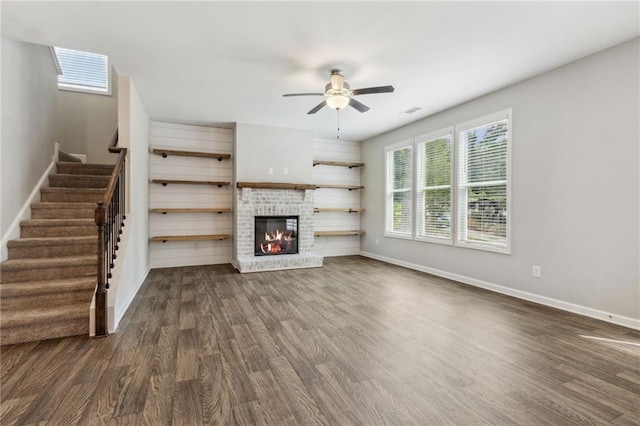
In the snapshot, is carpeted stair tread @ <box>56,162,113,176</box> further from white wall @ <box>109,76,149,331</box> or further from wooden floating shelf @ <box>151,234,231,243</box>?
wooden floating shelf @ <box>151,234,231,243</box>

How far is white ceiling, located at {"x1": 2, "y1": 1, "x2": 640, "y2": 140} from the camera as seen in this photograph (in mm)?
2467

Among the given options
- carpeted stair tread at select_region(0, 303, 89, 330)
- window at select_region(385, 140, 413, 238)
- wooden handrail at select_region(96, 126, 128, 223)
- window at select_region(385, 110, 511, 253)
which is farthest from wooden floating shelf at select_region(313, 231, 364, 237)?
carpeted stair tread at select_region(0, 303, 89, 330)

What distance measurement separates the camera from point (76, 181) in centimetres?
423

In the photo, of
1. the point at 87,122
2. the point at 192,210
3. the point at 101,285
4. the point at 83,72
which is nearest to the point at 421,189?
the point at 192,210

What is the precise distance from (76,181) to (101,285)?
2.31 m

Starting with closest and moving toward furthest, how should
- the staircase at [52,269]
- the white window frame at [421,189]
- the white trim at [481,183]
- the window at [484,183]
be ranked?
the staircase at [52,269]
the white trim at [481,183]
the window at [484,183]
the white window frame at [421,189]

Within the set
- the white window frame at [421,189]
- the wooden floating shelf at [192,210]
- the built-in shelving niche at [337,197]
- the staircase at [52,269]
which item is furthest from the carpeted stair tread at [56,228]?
the white window frame at [421,189]

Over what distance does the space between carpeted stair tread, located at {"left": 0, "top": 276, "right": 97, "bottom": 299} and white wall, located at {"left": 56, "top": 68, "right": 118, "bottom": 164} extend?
338 cm

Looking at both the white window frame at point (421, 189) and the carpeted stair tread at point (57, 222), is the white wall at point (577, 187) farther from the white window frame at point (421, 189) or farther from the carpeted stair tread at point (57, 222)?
the carpeted stair tread at point (57, 222)

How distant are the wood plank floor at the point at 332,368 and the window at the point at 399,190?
2502 mm

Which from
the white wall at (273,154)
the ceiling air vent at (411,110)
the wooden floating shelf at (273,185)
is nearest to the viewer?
the ceiling air vent at (411,110)

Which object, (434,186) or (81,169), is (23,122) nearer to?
(81,169)

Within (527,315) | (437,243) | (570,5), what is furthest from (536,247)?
(570,5)

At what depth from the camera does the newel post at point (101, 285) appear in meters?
A: 2.69
